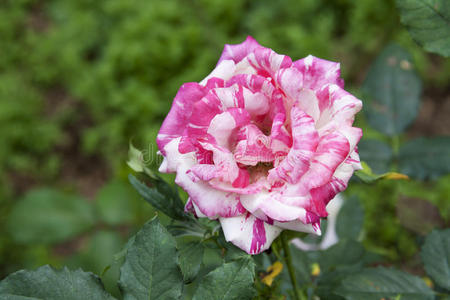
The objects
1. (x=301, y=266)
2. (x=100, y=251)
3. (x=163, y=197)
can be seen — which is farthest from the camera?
(x=100, y=251)

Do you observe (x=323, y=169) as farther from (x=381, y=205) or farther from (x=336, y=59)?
(x=336, y=59)

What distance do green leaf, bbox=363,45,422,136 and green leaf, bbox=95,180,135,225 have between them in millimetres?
854

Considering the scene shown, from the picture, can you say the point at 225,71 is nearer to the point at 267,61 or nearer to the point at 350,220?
the point at 267,61

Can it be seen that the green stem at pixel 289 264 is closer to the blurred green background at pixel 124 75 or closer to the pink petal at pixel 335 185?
the pink petal at pixel 335 185

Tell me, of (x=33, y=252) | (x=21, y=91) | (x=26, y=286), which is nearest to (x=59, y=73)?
(x=21, y=91)

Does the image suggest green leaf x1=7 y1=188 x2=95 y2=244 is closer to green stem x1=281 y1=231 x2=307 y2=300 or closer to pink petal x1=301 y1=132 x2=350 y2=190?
green stem x1=281 y1=231 x2=307 y2=300

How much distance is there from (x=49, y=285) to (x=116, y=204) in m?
1.01

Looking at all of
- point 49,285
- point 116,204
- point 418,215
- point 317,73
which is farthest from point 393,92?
point 116,204

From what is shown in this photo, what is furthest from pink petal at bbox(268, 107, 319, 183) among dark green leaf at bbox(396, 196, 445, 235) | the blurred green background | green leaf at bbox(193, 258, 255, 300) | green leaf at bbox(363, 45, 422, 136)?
the blurred green background

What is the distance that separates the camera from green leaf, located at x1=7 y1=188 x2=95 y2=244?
153 centimetres

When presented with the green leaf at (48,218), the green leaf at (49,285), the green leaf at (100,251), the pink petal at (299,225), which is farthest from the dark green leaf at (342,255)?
the green leaf at (48,218)

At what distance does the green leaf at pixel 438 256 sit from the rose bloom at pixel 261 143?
0.85 ft

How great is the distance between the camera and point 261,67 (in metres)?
0.53

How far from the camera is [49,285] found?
0.48m
